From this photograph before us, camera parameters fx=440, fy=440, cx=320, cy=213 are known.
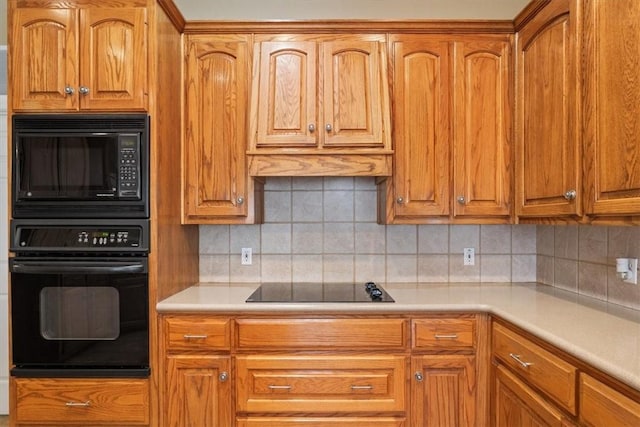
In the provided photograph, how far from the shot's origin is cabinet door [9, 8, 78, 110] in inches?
78.7

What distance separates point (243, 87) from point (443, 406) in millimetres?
1871

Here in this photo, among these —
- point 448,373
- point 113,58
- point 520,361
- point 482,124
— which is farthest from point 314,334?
point 113,58

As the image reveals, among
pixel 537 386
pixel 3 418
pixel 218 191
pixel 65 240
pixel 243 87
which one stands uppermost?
pixel 243 87

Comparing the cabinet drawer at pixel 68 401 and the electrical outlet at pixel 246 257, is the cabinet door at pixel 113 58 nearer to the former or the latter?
the electrical outlet at pixel 246 257

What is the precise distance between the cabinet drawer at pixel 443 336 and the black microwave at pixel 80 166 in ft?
4.51

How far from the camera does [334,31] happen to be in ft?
7.66

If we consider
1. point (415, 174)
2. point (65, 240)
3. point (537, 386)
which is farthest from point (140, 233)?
point (537, 386)

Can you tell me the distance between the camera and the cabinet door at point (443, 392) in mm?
2031

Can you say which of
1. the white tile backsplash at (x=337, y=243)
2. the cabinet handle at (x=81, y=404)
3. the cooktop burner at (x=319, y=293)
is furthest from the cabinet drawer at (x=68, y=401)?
the white tile backsplash at (x=337, y=243)

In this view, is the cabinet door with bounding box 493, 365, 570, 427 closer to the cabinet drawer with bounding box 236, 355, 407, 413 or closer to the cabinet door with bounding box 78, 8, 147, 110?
the cabinet drawer with bounding box 236, 355, 407, 413

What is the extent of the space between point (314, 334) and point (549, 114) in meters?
1.45

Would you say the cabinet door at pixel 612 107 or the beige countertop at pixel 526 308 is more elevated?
the cabinet door at pixel 612 107

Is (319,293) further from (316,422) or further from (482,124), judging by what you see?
(482,124)

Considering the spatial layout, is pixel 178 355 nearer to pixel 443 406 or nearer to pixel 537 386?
pixel 443 406
